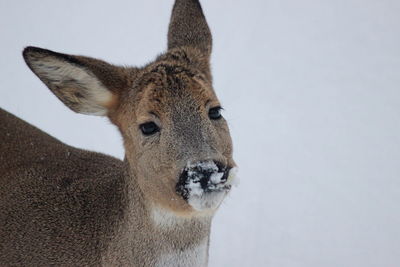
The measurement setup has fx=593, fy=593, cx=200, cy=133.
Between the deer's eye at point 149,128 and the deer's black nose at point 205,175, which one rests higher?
the deer's eye at point 149,128

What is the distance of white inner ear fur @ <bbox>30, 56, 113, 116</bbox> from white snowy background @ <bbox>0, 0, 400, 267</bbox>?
2740mm

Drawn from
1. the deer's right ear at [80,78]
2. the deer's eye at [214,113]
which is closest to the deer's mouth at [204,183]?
the deer's eye at [214,113]

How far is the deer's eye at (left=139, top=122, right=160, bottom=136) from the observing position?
3957mm

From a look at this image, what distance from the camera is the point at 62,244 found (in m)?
4.57

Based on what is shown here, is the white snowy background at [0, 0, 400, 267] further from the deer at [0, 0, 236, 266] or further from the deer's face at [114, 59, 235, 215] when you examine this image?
the deer's face at [114, 59, 235, 215]

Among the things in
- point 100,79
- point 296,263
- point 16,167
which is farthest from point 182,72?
point 296,263

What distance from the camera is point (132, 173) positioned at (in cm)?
430

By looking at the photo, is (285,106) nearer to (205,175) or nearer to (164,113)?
(164,113)

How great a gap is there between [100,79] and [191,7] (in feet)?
3.76

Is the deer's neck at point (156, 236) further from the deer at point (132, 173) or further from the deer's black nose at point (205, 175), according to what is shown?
the deer's black nose at point (205, 175)

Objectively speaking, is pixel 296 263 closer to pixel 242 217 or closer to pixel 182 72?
pixel 242 217

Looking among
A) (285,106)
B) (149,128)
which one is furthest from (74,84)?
(285,106)

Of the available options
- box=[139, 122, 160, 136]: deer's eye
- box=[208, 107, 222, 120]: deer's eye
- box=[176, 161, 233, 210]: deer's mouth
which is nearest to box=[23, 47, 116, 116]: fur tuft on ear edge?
box=[139, 122, 160, 136]: deer's eye

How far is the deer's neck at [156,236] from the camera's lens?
13.3 feet
